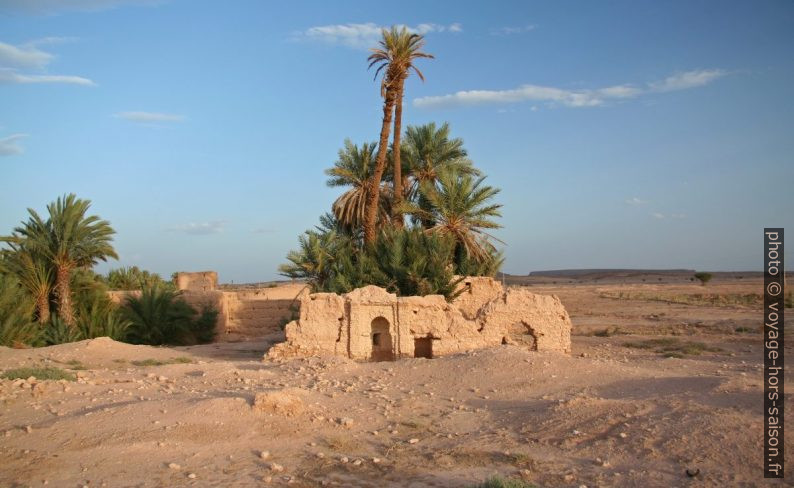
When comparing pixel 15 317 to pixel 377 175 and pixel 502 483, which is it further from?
pixel 502 483

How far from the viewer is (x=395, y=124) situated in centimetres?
2373

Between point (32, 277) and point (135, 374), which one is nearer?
point (135, 374)

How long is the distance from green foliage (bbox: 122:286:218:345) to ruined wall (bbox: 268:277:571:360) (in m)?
7.86

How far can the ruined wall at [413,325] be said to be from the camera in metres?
15.1

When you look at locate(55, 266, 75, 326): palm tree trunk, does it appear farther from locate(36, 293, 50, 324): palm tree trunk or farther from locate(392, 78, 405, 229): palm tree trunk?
locate(392, 78, 405, 229): palm tree trunk

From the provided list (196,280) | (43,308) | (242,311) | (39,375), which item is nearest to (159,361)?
(39,375)

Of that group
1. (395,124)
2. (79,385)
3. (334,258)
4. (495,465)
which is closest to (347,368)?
(79,385)

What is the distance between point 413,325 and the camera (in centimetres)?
1555

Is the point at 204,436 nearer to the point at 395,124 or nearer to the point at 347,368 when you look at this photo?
the point at 347,368

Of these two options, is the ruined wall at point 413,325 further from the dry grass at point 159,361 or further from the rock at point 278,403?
the rock at point 278,403

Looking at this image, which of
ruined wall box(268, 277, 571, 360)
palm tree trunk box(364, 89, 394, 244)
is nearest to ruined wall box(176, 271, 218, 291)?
palm tree trunk box(364, 89, 394, 244)

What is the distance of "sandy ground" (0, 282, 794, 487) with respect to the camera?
7.04 metres

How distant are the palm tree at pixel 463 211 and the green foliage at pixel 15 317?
1140 centimetres

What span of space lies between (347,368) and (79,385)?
4.77m
